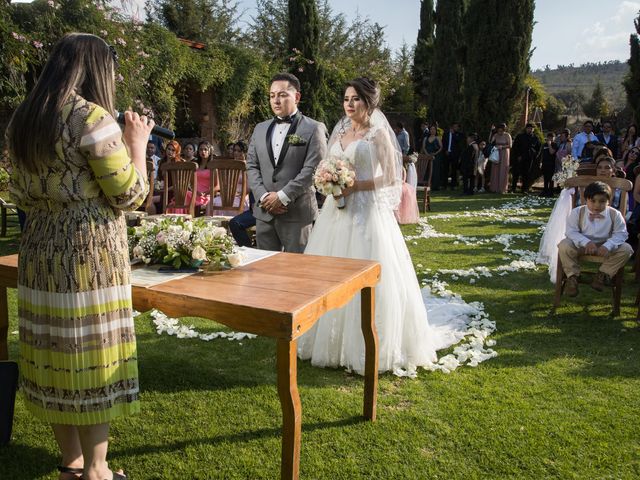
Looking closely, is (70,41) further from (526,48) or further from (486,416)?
(526,48)

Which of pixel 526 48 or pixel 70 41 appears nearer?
pixel 70 41

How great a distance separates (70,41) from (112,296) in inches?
41.9

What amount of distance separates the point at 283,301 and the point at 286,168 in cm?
250

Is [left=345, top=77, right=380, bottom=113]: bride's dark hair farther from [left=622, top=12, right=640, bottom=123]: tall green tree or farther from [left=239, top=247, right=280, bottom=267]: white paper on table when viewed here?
[left=622, top=12, right=640, bottom=123]: tall green tree

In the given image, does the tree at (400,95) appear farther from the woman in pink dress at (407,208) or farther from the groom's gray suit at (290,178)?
the groom's gray suit at (290,178)

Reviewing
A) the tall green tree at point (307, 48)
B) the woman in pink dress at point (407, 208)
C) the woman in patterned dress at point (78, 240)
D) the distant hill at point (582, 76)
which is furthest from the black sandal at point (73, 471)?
the distant hill at point (582, 76)

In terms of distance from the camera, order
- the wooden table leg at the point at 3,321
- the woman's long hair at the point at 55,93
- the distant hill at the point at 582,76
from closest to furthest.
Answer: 1. the woman's long hair at the point at 55,93
2. the wooden table leg at the point at 3,321
3. the distant hill at the point at 582,76

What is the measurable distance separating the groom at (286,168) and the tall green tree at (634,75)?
16.7 meters

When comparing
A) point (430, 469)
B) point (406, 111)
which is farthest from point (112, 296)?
point (406, 111)

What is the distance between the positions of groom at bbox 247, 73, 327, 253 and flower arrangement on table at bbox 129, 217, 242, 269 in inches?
63.8

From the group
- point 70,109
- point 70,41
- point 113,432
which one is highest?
point 70,41

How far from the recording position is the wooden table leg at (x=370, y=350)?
3.35 m

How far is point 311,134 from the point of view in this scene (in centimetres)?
480

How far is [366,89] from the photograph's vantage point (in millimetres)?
4281
